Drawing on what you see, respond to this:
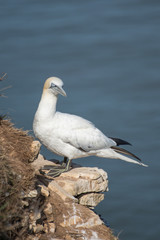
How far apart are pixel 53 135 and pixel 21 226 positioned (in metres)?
2.76

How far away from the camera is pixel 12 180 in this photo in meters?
8.52

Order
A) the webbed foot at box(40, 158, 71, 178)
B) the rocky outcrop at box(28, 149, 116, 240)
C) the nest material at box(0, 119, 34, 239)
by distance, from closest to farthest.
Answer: the nest material at box(0, 119, 34, 239), the rocky outcrop at box(28, 149, 116, 240), the webbed foot at box(40, 158, 71, 178)

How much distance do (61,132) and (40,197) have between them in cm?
192

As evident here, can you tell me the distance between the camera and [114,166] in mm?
18922

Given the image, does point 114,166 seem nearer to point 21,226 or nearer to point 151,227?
point 151,227

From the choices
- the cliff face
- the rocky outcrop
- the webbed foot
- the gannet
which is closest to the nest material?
the cliff face

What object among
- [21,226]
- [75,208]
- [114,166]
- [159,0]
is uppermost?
[159,0]

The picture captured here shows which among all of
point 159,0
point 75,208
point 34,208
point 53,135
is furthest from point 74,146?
point 159,0

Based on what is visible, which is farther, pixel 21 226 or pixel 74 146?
pixel 74 146

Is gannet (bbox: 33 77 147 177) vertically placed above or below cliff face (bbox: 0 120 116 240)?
above

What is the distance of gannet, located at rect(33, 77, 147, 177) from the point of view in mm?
11047

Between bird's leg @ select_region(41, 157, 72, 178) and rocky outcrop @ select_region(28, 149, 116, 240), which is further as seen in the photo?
bird's leg @ select_region(41, 157, 72, 178)

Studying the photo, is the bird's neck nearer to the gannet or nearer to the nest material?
the gannet

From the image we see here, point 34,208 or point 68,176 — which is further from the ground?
point 68,176
